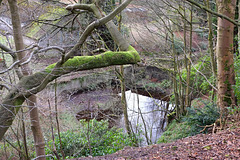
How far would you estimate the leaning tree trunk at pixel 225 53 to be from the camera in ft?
13.6

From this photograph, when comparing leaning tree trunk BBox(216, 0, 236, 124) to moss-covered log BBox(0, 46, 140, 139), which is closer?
moss-covered log BBox(0, 46, 140, 139)

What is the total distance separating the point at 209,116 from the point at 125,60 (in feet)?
9.13

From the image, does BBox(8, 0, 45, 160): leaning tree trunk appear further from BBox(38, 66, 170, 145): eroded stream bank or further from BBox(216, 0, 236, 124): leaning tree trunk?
BBox(38, 66, 170, 145): eroded stream bank

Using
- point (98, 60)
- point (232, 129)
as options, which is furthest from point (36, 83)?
point (232, 129)

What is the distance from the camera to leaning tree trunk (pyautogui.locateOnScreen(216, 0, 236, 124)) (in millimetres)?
4148

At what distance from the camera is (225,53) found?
4.31 meters

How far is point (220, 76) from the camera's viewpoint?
4.47m

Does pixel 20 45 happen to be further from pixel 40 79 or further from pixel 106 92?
pixel 106 92

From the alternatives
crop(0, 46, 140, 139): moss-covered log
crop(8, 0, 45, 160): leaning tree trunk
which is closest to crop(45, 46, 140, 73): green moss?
crop(0, 46, 140, 139): moss-covered log

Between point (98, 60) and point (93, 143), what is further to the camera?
point (93, 143)

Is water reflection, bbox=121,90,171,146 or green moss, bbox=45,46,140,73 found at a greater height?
green moss, bbox=45,46,140,73

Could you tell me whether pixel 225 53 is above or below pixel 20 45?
below

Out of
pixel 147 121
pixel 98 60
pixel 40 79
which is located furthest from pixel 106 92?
pixel 40 79

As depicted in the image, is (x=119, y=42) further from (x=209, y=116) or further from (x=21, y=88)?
(x=209, y=116)
